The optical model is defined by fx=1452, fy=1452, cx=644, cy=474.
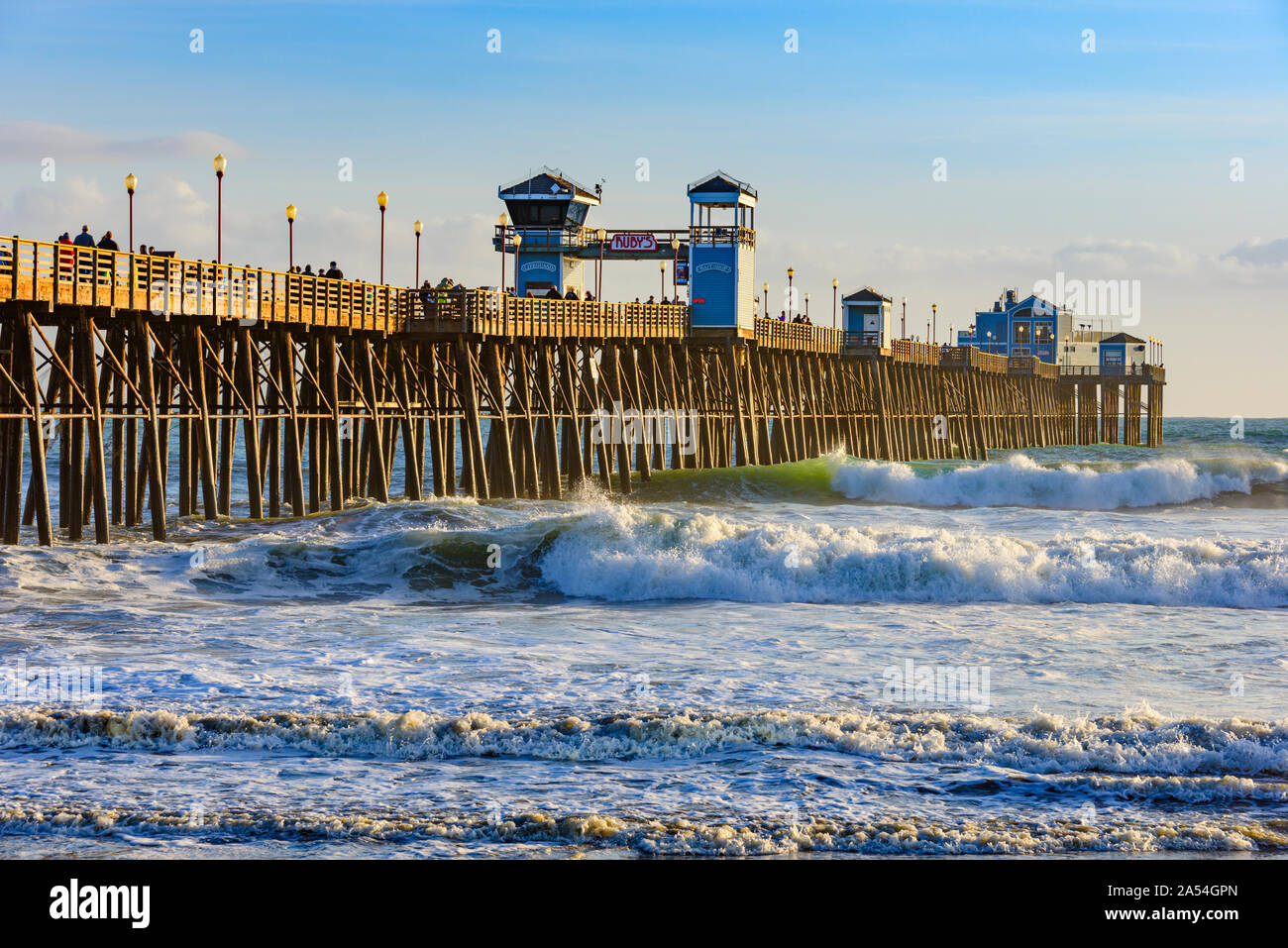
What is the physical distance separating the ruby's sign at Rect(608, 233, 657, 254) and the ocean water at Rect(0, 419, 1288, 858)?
73.1ft

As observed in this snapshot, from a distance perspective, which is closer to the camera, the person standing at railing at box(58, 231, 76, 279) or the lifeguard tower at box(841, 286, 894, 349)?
the person standing at railing at box(58, 231, 76, 279)

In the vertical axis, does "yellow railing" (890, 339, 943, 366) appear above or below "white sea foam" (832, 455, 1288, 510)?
above

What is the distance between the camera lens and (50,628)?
54.3ft

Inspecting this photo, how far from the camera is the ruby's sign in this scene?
4619 cm

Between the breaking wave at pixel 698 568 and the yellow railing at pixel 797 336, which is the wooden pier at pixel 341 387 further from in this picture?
the breaking wave at pixel 698 568

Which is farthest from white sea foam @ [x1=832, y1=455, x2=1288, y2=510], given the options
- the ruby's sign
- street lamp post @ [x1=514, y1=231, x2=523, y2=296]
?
street lamp post @ [x1=514, y1=231, x2=523, y2=296]

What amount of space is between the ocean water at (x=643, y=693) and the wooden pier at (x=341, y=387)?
8.48 feet

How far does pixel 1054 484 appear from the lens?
49.1 meters

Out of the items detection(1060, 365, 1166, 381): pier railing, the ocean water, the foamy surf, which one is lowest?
the foamy surf

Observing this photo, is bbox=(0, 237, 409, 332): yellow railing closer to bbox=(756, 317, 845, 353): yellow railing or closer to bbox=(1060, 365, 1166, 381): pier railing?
bbox=(756, 317, 845, 353): yellow railing

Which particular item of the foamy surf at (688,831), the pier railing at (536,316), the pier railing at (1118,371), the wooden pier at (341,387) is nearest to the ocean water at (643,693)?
the foamy surf at (688,831)
